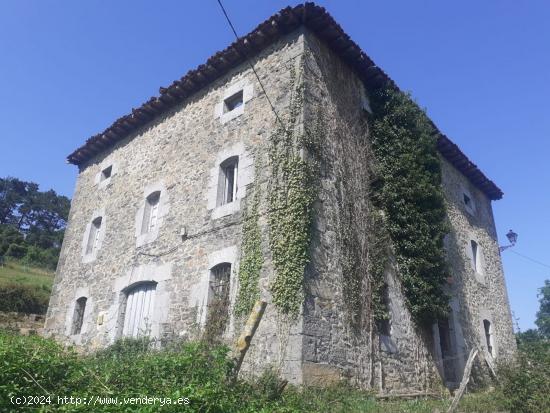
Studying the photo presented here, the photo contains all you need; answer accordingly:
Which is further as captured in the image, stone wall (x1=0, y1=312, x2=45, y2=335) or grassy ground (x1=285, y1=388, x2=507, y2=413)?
stone wall (x1=0, y1=312, x2=45, y2=335)

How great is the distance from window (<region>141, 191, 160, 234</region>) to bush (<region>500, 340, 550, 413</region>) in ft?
29.4

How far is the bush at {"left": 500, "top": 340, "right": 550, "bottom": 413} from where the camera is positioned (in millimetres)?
7008

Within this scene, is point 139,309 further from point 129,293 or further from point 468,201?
point 468,201

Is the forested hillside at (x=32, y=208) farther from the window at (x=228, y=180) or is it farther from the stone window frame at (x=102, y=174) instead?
the window at (x=228, y=180)

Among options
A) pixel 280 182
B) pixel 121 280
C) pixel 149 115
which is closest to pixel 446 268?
pixel 280 182

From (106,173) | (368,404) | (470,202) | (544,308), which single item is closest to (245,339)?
(368,404)

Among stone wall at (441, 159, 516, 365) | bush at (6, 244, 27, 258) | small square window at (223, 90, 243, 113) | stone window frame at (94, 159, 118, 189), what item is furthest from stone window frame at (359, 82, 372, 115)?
bush at (6, 244, 27, 258)

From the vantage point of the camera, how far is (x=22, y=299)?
733 inches

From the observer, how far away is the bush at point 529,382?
7008 mm

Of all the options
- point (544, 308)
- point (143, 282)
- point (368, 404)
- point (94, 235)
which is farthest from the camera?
point (544, 308)

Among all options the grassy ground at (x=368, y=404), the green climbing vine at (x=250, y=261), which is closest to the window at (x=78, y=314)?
the green climbing vine at (x=250, y=261)

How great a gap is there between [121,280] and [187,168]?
349 cm

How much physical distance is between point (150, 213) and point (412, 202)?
23.5 ft

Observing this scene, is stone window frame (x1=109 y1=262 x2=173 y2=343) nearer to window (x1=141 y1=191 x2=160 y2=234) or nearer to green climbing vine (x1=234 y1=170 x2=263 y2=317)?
window (x1=141 y1=191 x2=160 y2=234)
